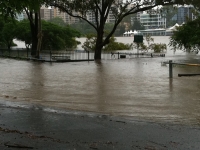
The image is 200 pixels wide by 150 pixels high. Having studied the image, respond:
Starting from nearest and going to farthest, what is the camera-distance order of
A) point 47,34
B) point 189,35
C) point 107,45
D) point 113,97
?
point 113,97 < point 189,35 < point 47,34 < point 107,45

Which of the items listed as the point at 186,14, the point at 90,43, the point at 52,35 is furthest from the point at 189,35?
the point at 90,43

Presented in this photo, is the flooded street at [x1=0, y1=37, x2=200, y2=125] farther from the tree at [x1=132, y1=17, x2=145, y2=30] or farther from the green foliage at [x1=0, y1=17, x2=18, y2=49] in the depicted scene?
the tree at [x1=132, y1=17, x2=145, y2=30]

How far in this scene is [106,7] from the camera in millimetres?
38812

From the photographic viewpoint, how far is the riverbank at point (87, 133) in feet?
20.0

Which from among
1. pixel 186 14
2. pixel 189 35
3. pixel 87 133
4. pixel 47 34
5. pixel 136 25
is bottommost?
pixel 87 133

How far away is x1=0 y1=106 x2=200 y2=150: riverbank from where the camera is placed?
6094mm

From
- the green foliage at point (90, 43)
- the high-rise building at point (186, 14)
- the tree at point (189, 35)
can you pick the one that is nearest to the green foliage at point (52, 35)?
the green foliage at point (90, 43)

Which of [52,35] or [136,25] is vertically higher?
[136,25]

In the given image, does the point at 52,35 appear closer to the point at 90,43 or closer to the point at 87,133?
the point at 90,43

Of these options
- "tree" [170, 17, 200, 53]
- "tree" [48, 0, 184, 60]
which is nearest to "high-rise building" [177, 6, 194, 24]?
"tree" [170, 17, 200, 53]

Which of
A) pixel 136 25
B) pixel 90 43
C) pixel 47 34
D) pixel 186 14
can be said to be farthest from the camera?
pixel 136 25

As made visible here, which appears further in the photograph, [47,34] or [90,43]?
[90,43]

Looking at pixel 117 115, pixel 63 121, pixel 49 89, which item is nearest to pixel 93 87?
pixel 49 89

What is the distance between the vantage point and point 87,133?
6895mm
